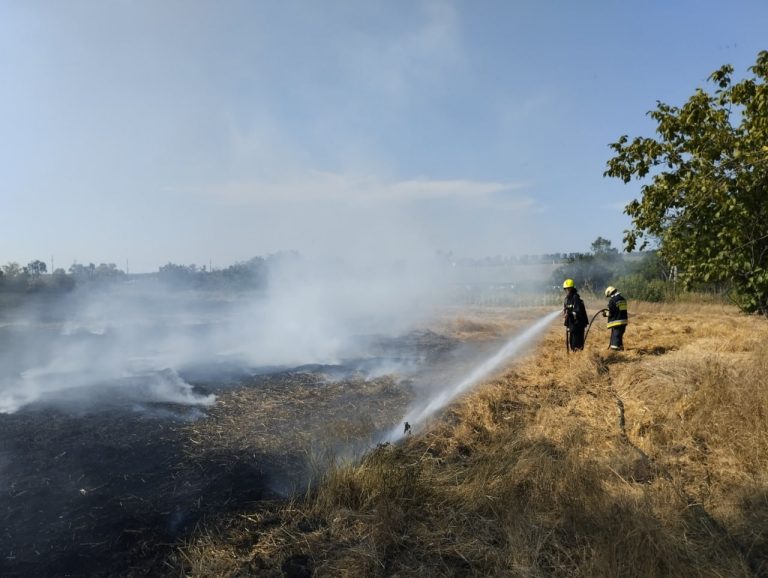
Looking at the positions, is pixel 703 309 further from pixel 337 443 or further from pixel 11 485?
pixel 11 485

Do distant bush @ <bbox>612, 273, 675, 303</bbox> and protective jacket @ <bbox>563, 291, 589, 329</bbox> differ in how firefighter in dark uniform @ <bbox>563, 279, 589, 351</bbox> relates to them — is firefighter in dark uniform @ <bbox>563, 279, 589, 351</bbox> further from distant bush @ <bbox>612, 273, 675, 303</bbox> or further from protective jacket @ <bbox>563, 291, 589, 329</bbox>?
distant bush @ <bbox>612, 273, 675, 303</bbox>

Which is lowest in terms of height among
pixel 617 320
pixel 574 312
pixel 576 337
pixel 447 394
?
pixel 447 394

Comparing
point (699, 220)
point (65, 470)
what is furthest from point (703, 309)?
point (65, 470)

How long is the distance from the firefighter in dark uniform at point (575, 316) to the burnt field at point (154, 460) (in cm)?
373

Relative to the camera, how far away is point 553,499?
4.29 meters

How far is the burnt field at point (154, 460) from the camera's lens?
4043 millimetres

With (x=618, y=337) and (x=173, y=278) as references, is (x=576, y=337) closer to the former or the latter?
(x=618, y=337)

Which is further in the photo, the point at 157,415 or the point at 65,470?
the point at 157,415

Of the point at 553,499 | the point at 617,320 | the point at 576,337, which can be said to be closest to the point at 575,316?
the point at 576,337

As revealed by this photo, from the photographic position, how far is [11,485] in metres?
5.07

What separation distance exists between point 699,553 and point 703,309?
2040cm

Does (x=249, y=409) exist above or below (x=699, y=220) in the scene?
below

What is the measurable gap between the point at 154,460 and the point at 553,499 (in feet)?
14.5

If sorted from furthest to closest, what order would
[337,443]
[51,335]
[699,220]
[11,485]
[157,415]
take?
[51,335] → [699,220] → [157,415] → [337,443] → [11,485]
